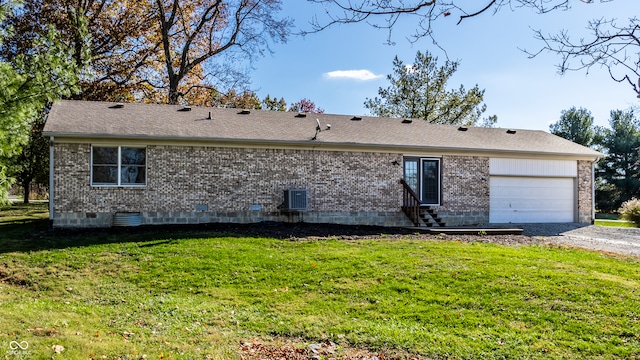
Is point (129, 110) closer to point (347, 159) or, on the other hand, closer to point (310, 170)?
point (310, 170)

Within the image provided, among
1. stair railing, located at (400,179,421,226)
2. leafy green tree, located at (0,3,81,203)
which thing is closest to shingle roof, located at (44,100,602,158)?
stair railing, located at (400,179,421,226)

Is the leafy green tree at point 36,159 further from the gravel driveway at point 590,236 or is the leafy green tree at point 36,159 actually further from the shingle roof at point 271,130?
the gravel driveway at point 590,236

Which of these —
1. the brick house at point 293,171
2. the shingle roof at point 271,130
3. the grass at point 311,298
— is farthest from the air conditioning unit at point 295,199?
the grass at point 311,298

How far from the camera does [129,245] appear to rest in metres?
10.6

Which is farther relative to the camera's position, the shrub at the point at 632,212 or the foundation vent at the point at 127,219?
the shrub at the point at 632,212

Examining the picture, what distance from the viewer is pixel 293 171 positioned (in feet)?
49.5

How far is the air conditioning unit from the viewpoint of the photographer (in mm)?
14492

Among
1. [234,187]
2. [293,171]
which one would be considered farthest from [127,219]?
[293,171]

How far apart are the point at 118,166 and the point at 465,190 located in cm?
1161

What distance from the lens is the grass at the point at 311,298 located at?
5309 mm

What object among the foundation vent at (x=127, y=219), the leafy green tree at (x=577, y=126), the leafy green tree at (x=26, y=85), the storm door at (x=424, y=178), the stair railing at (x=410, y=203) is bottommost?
the foundation vent at (x=127, y=219)

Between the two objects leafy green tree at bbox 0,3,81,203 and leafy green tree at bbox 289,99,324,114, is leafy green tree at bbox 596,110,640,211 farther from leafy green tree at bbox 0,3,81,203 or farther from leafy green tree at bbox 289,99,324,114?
leafy green tree at bbox 0,3,81,203

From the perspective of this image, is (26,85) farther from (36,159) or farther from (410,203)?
(36,159)

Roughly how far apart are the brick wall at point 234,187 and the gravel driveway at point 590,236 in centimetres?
462
